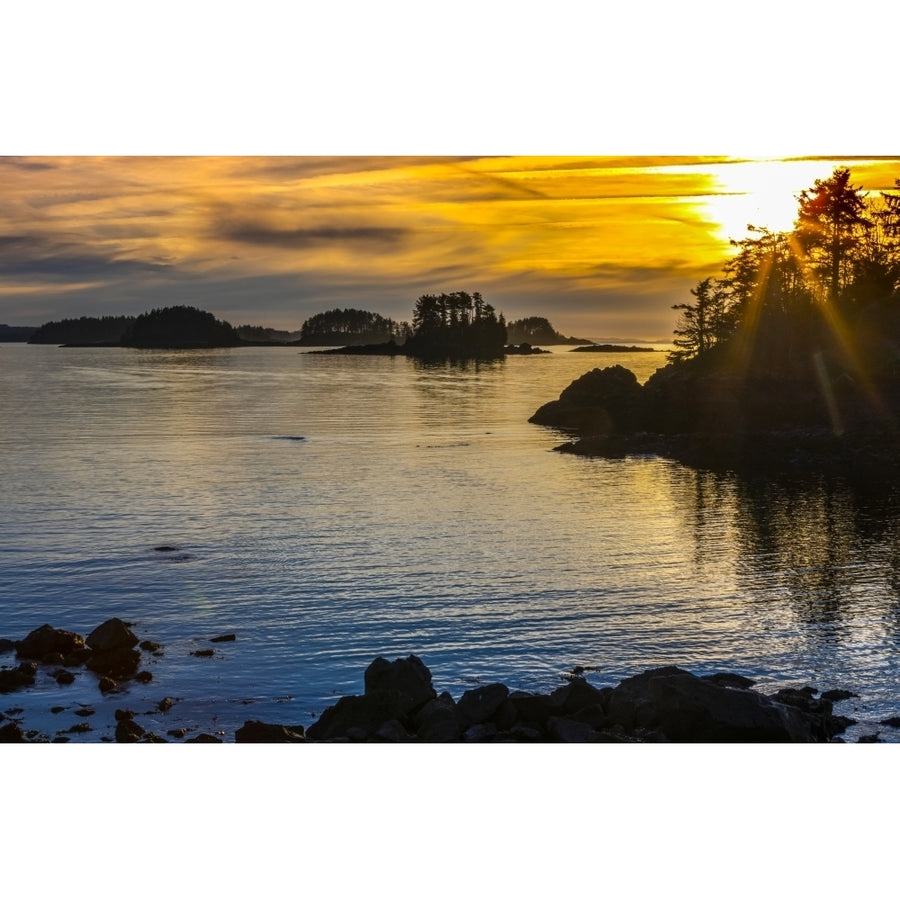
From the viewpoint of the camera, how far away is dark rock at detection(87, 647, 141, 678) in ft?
66.0

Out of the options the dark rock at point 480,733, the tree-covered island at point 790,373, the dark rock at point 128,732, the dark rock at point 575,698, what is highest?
the tree-covered island at point 790,373

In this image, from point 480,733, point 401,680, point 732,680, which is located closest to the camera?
point 480,733

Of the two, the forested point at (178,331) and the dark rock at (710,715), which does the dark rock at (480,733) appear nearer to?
the dark rock at (710,715)

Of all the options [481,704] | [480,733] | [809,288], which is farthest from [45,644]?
[809,288]

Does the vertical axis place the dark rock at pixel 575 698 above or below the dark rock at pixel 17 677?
above

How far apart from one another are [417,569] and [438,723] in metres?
12.9

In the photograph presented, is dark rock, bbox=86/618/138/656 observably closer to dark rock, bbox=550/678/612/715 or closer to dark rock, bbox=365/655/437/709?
dark rock, bbox=365/655/437/709

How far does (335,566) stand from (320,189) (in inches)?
441

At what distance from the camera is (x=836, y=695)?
18094 mm

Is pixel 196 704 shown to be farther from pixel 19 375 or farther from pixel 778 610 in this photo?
pixel 19 375

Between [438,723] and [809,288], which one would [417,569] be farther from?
[809,288]

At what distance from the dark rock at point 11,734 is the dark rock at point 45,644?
13.1ft

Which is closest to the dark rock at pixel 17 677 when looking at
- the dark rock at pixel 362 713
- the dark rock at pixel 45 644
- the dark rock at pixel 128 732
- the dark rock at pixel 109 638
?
the dark rock at pixel 45 644

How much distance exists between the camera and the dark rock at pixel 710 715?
15461 mm
